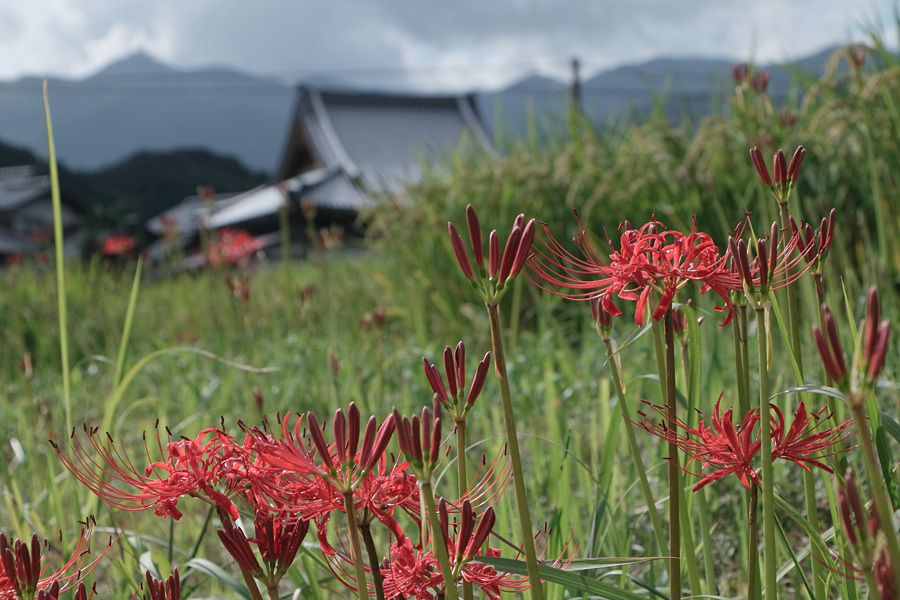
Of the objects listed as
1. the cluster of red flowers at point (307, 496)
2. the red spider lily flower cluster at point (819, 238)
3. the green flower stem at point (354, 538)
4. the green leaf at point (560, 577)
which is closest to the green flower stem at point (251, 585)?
the cluster of red flowers at point (307, 496)

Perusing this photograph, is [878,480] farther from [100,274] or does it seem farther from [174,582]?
[100,274]

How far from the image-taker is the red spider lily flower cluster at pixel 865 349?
18.7 inches

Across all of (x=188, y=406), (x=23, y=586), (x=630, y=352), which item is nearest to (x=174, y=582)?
(x=23, y=586)

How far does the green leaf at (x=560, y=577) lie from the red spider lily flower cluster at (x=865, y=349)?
0.33 meters

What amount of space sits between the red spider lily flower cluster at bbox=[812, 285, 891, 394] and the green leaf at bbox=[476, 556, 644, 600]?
1.07 feet

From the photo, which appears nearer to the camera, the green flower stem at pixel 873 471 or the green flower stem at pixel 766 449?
the green flower stem at pixel 873 471

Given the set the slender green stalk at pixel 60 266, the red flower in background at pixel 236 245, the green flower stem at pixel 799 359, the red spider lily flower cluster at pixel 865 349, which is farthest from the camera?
the red flower in background at pixel 236 245

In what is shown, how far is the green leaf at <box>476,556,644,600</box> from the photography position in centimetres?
68

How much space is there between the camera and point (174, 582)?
0.75 meters

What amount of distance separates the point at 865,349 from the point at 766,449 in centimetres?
22

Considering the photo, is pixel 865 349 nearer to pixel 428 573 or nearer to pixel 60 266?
pixel 428 573

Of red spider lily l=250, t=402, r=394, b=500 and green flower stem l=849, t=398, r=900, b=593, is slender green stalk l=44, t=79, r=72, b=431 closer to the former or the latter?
red spider lily l=250, t=402, r=394, b=500

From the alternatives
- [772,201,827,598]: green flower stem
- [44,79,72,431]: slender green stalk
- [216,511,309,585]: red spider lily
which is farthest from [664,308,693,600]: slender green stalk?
[44,79,72,431]: slender green stalk

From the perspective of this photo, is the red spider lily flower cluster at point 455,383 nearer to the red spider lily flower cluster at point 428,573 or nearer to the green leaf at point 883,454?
the red spider lily flower cluster at point 428,573
